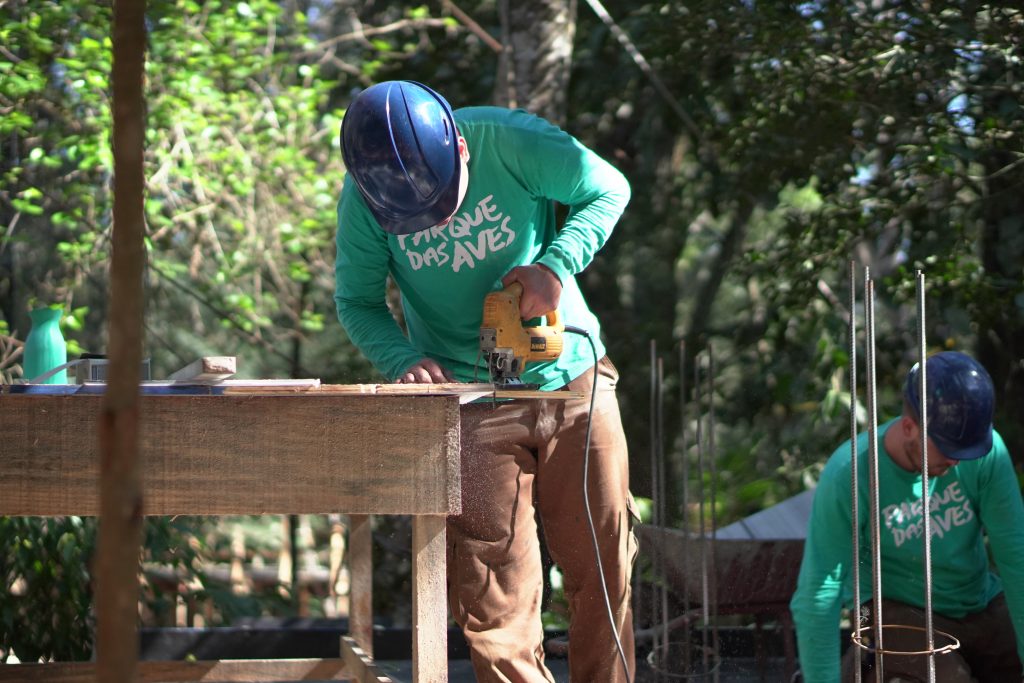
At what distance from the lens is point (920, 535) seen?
3.28 meters

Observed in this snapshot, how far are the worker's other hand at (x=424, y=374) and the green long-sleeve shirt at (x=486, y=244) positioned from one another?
0.30 feet

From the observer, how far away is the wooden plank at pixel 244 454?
2.11 metres

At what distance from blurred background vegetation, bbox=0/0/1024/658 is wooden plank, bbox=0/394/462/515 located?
95.5 inches

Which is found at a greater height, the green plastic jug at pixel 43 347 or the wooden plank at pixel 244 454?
the green plastic jug at pixel 43 347

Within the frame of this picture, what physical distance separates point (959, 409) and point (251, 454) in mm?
1951

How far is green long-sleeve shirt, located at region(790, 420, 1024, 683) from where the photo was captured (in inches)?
121

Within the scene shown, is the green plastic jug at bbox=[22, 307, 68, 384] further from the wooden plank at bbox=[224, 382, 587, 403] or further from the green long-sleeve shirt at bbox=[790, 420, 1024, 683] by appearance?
the green long-sleeve shirt at bbox=[790, 420, 1024, 683]

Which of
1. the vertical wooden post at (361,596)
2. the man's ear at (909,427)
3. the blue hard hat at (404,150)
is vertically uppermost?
the blue hard hat at (404,150)

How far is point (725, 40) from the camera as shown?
5848 millimetres

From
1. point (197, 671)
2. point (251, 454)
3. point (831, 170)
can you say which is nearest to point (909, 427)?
point (251, 454)

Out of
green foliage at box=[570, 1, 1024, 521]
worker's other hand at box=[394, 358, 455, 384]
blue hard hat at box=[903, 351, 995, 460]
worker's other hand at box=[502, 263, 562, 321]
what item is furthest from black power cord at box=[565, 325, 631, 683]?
Result: green foliage at box=[570, 1, 1024, 521]

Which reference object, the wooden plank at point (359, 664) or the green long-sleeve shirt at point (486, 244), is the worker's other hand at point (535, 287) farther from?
the wooden plank at point (359, 664)

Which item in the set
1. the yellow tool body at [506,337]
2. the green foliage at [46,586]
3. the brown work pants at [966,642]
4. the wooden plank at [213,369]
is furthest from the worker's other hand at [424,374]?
the green foliage at [46,586]

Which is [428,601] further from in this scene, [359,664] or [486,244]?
[359,664]
